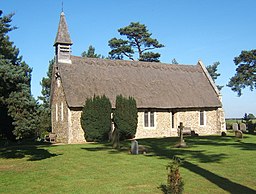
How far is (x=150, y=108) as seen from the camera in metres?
31.4

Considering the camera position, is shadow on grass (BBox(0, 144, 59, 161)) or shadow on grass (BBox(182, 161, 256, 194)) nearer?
shadow on grass (BBox(182, 161, 256, 194))

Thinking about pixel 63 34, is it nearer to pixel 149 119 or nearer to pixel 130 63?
pixel 130 63

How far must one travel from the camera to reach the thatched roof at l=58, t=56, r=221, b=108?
98.0 feet

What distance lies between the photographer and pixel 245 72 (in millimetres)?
46562

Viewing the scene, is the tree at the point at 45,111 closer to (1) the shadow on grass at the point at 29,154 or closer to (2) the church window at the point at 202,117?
(1) the shadow on grass at the point at 29,154

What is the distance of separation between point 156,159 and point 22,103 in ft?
47.3

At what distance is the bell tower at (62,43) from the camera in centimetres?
3173

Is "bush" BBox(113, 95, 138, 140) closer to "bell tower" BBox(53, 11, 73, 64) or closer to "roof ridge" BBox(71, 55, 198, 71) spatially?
"roof ridge" BBox(71, 55, 198, 71)

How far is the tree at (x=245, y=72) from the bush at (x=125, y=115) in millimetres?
23614

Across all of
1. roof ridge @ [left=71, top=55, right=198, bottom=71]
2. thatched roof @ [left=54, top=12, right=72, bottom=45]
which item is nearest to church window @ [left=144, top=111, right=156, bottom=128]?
roof ridge @ [left=71, top=55, right=198, bottom=71]

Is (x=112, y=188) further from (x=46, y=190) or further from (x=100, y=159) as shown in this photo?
(x=100, y=159)

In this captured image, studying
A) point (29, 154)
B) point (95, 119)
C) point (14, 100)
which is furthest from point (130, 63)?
point (29, 154)

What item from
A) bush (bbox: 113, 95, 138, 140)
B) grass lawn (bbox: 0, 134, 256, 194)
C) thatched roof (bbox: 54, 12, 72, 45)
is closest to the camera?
grass lawn (bbox: 0, 134, 256, 194)

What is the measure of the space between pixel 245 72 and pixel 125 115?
83.0 ft
